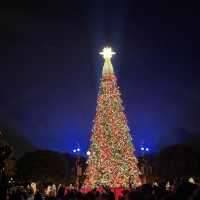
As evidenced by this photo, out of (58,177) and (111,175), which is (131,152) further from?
(58,177)

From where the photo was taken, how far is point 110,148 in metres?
46.9

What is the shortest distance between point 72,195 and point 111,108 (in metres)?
30.3

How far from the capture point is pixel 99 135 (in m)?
47.2

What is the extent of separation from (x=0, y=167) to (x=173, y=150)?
70.1 metres

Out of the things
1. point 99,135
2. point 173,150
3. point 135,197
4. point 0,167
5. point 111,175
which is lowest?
point 135,197

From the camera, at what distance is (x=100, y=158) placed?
46906 millimetres

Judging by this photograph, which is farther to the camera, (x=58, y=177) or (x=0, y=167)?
(x=58, y=177)

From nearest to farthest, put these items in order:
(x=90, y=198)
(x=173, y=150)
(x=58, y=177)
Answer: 1. (x=90, y=198)
2. (x=58, y=177)
3. (x=173, y=150)

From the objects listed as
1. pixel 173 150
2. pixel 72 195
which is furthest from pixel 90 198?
pixel 173 150

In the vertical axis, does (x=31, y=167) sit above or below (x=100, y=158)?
above

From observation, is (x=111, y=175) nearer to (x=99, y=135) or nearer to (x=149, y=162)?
(x=99, y=135)

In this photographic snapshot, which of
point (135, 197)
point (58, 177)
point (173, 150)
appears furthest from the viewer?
point (173, 150)

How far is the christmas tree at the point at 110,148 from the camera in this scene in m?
46.7

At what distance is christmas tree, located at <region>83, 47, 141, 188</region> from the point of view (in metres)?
46.7
